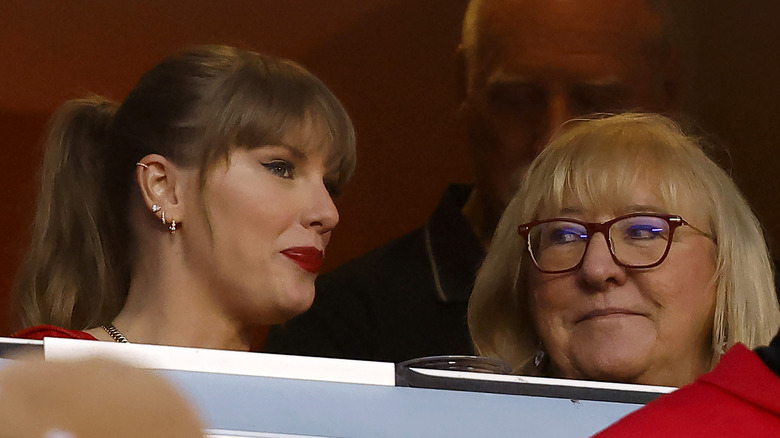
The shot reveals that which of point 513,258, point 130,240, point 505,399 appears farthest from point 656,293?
point 130,240

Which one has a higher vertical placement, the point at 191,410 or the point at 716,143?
the point at 191,410

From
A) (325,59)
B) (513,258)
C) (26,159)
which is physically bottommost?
(513,258)

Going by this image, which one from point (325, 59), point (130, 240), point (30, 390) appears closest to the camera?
point (30, 390)

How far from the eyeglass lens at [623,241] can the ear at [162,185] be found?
53 centimetres

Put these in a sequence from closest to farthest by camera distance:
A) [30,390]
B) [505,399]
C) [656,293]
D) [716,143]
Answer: [30,390] → [505,399] → [656,293] → [716,143]

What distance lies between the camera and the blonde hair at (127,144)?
1.79 meters

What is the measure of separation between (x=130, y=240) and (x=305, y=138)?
311 millimetres

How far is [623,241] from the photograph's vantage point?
173 cm

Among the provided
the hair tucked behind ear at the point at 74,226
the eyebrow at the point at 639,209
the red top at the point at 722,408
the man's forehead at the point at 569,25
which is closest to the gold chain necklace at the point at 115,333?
the hair tucked behind ear at the point at 74,226

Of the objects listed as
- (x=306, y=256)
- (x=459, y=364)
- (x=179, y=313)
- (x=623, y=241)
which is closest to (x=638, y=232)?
(x=623, y=241)

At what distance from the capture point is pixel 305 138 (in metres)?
1.79

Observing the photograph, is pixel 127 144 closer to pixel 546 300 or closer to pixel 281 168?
pixel 281 168

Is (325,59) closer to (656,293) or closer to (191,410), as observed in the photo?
(656,293)

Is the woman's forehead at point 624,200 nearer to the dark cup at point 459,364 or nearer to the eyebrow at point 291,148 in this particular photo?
the dark cup at point 459,364
